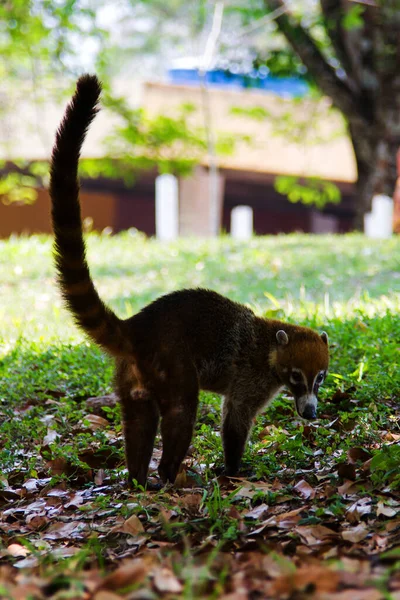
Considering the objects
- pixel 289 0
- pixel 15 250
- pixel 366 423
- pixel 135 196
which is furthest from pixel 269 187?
pixel 366 423

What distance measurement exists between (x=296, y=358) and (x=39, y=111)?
12705 millimetres

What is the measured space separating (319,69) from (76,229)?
11.4 m

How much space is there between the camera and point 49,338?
677 cm

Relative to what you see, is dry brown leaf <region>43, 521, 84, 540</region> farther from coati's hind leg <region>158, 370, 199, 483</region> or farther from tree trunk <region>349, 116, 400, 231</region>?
tree trunk <region>349, 116, 400, 231</region>

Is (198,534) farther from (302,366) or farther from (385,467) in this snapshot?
(302,366)

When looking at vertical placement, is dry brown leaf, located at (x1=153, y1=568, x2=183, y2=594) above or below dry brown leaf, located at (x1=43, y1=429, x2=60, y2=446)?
above

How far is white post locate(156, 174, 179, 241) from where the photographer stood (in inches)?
640

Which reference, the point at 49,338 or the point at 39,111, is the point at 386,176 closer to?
the point at 39,111

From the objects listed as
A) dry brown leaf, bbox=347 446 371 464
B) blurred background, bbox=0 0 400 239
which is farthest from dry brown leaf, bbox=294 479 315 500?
blurred background, bbox=0 0 400 239

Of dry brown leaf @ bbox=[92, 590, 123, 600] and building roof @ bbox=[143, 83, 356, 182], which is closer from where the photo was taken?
dry brown leaf @ bbox=[92, 590, 123, 600]

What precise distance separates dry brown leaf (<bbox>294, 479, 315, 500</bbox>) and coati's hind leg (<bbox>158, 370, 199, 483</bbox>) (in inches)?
23.0

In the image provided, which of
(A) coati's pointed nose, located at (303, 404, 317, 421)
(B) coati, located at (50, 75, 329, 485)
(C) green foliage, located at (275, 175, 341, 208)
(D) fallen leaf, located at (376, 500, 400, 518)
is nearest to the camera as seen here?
(D) fallen leaf, located at (376, 500, 400, 518)

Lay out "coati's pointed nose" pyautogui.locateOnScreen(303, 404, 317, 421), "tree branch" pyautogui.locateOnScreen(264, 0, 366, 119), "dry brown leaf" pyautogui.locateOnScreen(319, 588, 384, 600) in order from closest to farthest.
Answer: "dry brown leaf" pyautogui.locateOnScreen(319, 588, 384, 600)
"coati's pointed nose" pyautogui.locateOnScreen(303, 404, 317, 421)
"tree branch" pyautogui.locateOnScreen(264, 0, 366, 119)

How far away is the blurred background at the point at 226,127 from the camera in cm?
1430
